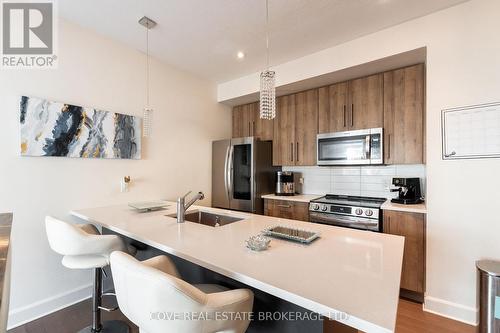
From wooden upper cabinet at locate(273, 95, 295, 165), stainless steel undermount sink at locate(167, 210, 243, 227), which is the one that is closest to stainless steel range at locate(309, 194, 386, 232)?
wooden upper cabinet at locate(273, 95, 295, 165)

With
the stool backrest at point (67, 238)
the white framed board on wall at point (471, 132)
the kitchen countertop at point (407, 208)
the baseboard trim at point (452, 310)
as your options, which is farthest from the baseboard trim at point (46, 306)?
the white framed board on wall at point (471, 132)

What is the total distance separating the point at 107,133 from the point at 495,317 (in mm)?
3573

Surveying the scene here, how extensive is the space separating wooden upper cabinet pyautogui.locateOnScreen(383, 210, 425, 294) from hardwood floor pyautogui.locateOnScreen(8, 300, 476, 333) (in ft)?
0.70

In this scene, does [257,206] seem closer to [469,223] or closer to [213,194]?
[213,194]

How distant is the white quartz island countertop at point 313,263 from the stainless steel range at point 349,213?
982 mm

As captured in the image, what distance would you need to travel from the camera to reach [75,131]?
84.5 inches

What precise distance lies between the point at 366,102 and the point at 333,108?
1.22ft

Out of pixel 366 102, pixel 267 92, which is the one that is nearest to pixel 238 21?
pixel 267 92

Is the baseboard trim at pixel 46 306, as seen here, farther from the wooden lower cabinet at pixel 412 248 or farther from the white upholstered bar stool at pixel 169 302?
the wooden lower cabinet at pixel 412 248

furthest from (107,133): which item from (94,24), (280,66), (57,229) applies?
(280,66)

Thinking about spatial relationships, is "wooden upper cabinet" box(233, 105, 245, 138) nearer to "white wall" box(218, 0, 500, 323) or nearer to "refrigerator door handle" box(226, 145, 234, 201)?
"refrigerator door handle" box(226, 145, 234, 201)

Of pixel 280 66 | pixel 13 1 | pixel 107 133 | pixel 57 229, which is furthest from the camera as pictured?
pixel 280 66

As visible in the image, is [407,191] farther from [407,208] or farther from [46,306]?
[46,306]

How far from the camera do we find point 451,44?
1.92 metres
